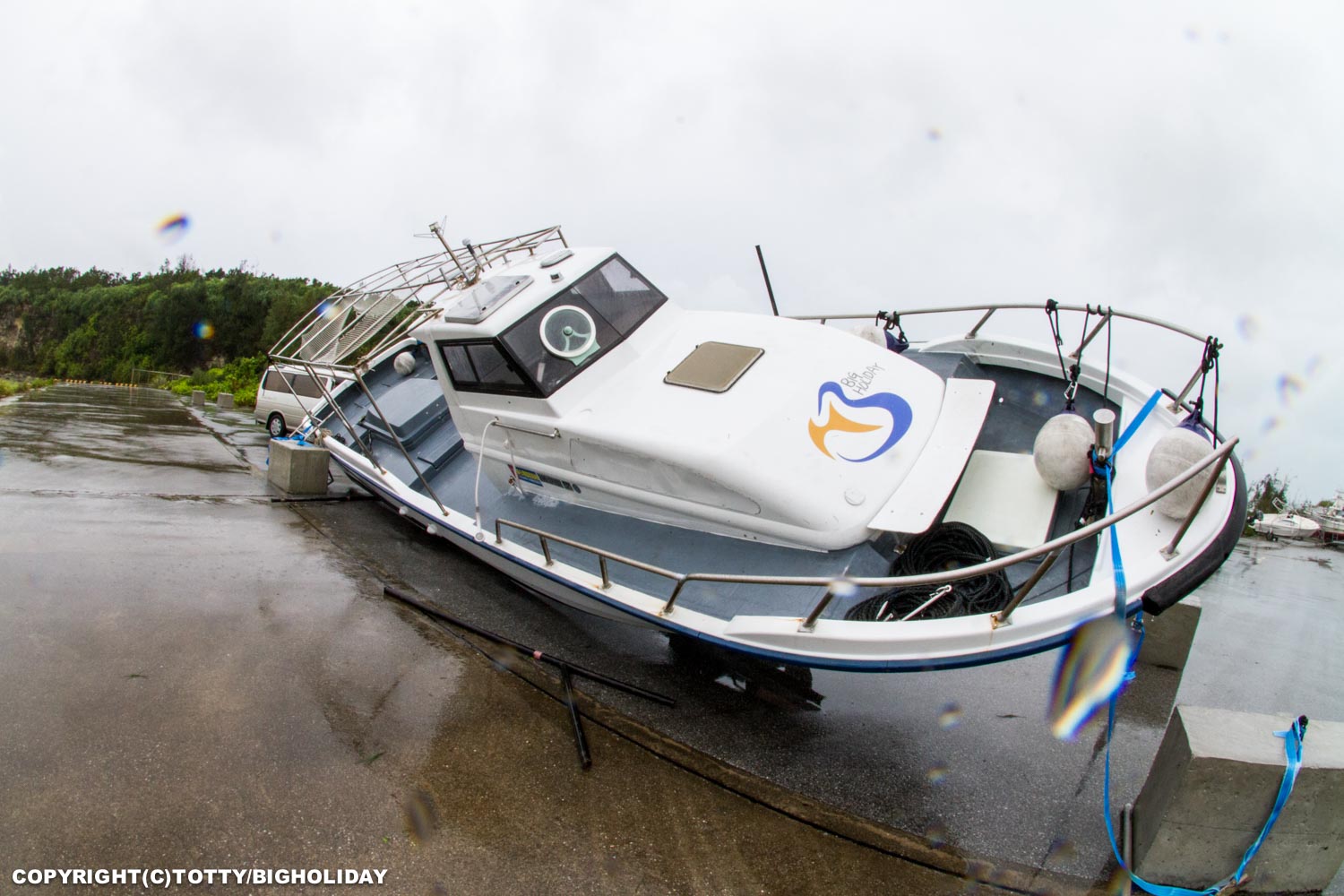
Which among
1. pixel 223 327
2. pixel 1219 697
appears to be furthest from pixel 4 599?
pixel 223 327

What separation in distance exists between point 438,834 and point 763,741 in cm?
192

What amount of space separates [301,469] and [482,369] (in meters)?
5.26

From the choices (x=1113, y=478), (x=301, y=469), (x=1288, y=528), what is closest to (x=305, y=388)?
(x=301, y=469)

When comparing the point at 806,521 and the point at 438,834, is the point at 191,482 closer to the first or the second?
the point at 438,834

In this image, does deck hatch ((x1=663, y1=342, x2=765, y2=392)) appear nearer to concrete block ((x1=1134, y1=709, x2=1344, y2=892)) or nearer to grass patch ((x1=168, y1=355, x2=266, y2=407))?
concrete block ((x1=1134, y1=709, x2=1344, y2=892))

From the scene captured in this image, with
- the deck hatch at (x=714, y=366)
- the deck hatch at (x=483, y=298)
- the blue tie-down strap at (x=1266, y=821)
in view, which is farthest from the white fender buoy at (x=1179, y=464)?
the deck hatch at (x=483, y=298)

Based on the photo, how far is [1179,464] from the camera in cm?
345

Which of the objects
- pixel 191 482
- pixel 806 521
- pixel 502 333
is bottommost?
pixel 191 482

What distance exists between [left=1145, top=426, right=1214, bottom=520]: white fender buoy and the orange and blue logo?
1471 millimetres

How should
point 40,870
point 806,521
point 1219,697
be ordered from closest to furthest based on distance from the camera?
point 40,870, point 806,521, point 1219,697

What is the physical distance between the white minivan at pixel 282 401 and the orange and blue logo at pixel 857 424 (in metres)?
11.9

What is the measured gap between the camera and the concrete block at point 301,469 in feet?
30.5

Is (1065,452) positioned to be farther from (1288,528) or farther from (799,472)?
(1288,528)

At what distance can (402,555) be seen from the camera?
7.28 meters
